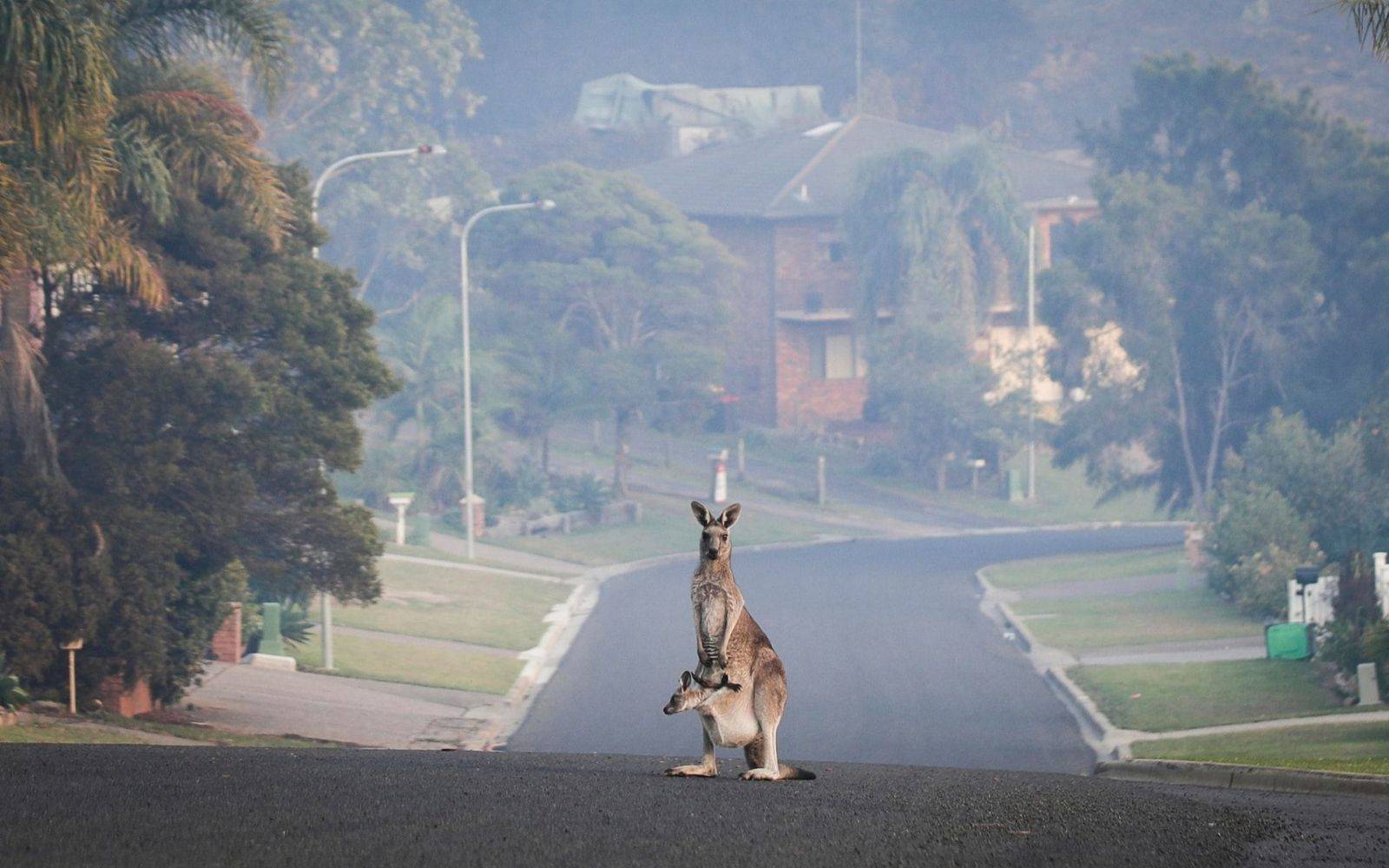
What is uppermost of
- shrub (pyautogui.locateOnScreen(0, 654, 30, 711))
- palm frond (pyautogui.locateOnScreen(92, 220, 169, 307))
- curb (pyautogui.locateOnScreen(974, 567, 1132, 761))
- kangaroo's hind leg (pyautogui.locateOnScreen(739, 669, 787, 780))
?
palm frond (pyautogui.locateOnScreen(92, 220, 169, 307))

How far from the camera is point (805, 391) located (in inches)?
3076

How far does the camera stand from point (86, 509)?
22.6 meters

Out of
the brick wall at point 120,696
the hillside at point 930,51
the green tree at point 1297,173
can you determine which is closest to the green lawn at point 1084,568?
the green tree at point 1297,173

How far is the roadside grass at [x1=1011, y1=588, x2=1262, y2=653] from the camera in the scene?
35.8 m

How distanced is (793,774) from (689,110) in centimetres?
10007

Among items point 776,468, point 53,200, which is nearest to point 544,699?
point 53,200

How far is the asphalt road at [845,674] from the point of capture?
24.5 m

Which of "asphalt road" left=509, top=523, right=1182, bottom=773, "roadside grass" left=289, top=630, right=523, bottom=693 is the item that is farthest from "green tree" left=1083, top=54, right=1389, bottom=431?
"roadside grass" left=289, top=630, right=523, bottom=693

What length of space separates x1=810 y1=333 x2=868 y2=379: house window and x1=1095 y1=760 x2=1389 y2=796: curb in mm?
62558

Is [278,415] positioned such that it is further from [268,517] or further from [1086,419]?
[1086,419]

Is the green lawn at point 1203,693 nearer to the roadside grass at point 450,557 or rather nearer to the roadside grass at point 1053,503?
the roadside grass at point 450,557

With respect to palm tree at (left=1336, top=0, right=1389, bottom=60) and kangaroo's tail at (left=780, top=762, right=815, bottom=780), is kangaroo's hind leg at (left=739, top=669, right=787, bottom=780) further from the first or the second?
palm tree at (left=1336, top=0, right=1389, bottom=60)

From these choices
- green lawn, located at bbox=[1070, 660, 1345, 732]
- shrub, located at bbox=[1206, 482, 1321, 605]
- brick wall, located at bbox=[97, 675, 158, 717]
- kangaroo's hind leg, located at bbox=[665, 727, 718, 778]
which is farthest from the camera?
shrub, located at bbox=[1206, 482, 1321, 605]

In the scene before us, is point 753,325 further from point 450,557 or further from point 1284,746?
point 1284,746
